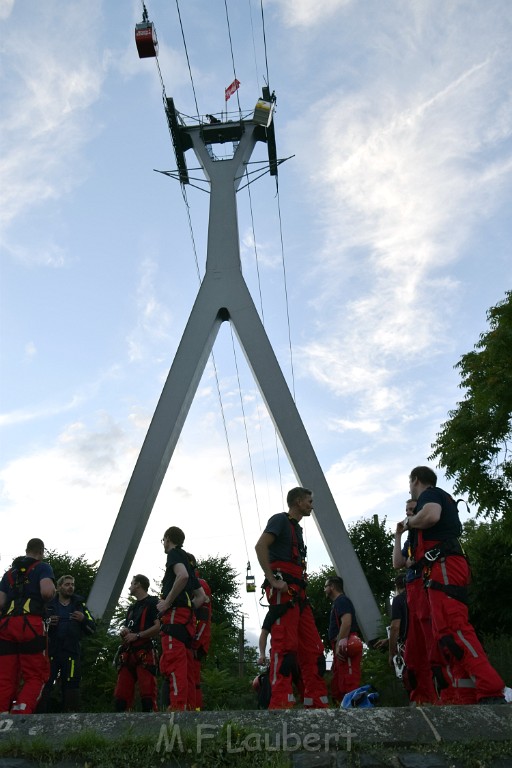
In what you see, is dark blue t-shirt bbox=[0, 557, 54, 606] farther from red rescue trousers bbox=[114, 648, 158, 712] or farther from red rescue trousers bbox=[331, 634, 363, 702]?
red rescue trousers bbox=[331, 634, 363, 702]

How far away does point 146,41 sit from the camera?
16.2 m

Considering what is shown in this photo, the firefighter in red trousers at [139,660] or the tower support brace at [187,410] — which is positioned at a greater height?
the tower support brace at [187,410]

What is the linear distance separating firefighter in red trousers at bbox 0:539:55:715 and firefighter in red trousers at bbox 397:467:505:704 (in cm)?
294

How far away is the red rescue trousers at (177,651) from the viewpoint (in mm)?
5793

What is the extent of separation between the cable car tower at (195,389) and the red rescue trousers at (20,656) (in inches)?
320

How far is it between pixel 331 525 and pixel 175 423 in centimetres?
385

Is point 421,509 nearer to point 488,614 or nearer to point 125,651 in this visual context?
point 125,651

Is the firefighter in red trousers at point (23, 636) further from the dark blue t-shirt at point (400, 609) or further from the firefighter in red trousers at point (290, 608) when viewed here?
the dark blue t-shirt at point (400, 609)

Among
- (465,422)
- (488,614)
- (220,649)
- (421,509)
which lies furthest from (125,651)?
(488,614)

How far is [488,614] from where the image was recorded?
615 inches

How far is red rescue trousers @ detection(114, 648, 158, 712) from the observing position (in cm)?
721

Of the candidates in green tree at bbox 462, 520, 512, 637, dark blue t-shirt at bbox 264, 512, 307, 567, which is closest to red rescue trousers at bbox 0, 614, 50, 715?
dark blue t-shirt at bbox 264, 512, 307, 567

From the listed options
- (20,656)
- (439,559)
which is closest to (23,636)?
(20,656)

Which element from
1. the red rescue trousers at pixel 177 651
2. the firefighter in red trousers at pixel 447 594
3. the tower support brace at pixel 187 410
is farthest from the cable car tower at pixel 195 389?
the firefighter in red trousers at pixel 447 594
